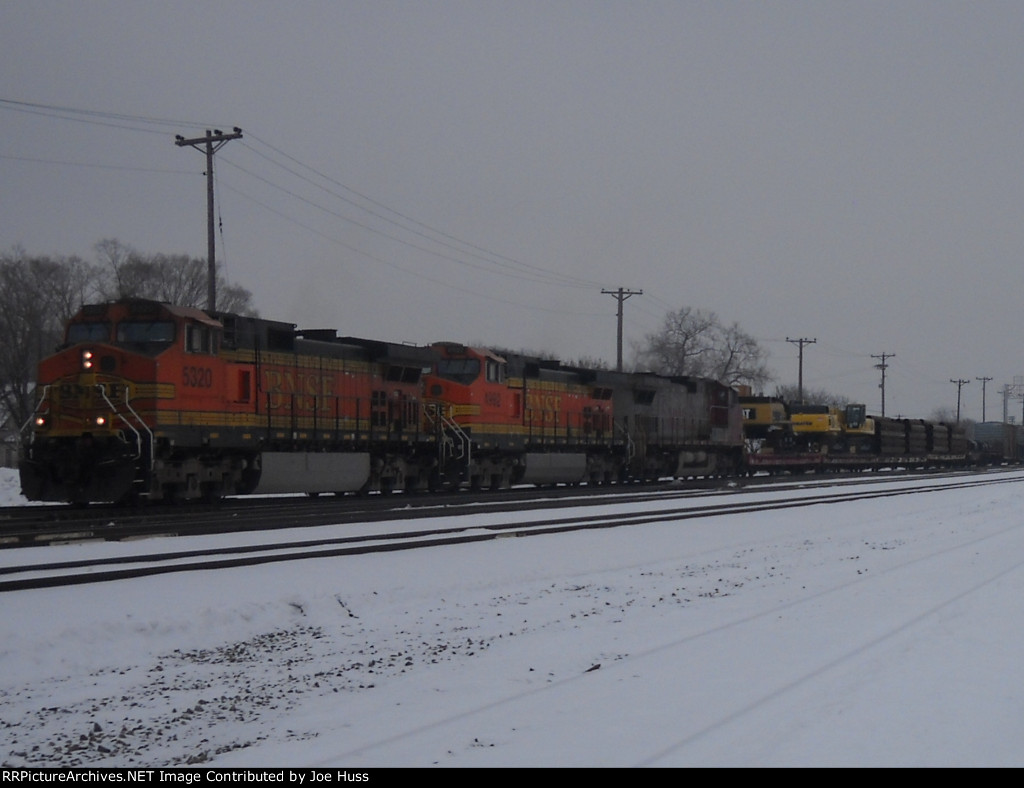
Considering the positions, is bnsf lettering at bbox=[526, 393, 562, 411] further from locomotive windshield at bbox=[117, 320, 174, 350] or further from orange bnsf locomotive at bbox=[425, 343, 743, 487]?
locomotive windshield at bbox=[117, 320, 174, 350]

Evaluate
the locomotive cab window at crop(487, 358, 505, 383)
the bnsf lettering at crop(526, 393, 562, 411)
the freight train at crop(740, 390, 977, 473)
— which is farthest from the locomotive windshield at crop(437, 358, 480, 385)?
the freight train at crop(740, 390, 977, 473)

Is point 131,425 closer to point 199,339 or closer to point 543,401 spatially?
point 199,339

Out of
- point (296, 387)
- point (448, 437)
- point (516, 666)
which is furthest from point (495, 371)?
point (516, 666)

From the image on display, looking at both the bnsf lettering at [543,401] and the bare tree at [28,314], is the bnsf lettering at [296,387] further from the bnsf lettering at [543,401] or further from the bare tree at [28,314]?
Result: the bare tree at [28,314]

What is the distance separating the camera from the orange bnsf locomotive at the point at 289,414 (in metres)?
19.4

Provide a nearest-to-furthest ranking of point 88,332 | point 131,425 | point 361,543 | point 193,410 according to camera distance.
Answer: point 361,543
point 131,425
point 193,410
point 88,332

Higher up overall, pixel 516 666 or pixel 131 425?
pixel 131 425

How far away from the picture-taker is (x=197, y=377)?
2073 centimetres

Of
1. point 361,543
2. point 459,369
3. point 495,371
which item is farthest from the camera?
point 495,371

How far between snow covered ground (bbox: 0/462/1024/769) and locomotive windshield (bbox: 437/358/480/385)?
16011mm

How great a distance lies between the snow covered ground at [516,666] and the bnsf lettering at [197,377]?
7814 mm

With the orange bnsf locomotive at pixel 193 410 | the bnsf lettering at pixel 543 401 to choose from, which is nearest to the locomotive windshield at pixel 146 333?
the orange bnsf locomotive at pixel 193 410

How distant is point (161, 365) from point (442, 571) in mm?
9736

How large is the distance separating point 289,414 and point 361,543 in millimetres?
9117
